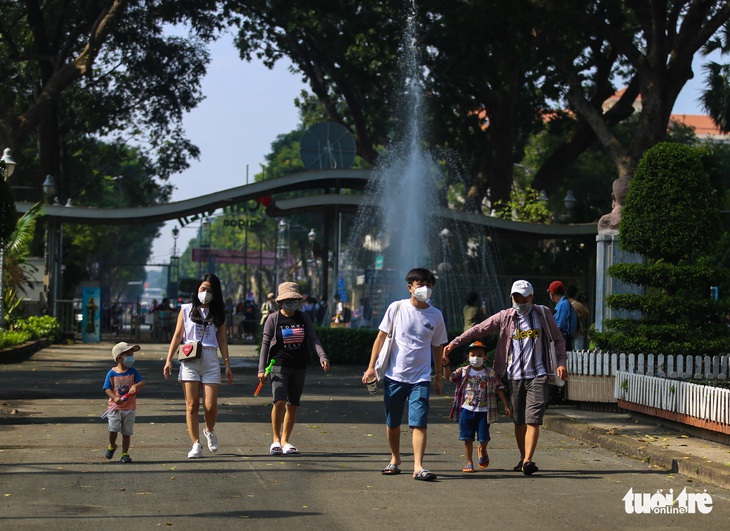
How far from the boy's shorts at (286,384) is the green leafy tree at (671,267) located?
519 centimetres

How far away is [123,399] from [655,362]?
6.97 meters

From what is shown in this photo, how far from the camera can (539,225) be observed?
32.0 metres

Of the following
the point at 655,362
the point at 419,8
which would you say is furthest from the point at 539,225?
the point at 655,362

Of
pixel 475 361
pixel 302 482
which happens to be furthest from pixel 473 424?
pixel 302 482

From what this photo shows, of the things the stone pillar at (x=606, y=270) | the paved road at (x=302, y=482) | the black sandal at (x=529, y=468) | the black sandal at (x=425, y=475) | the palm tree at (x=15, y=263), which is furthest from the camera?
the palm tree at (x=15, y=263)

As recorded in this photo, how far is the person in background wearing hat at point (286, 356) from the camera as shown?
453 inches

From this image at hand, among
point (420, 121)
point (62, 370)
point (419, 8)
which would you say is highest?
point (419, 8)

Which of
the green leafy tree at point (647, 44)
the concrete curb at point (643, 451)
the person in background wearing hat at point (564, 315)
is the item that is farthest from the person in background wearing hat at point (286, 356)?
the green leafy tree at point (647, 44)

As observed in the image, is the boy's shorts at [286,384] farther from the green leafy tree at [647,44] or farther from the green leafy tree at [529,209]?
the green leafy tree at [529,209]

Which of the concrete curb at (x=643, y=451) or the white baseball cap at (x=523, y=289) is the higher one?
the white baseball cap at (x=523, y=289)

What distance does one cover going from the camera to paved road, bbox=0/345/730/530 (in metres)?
8.12

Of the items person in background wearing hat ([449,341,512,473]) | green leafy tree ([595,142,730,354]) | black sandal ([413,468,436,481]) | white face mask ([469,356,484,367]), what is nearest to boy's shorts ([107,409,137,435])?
black sandal ([413,468,436,481])

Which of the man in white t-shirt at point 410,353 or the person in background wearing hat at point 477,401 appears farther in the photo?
the person in background wearing hat at point 477,401

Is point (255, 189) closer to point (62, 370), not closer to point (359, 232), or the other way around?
point (359, 232)
